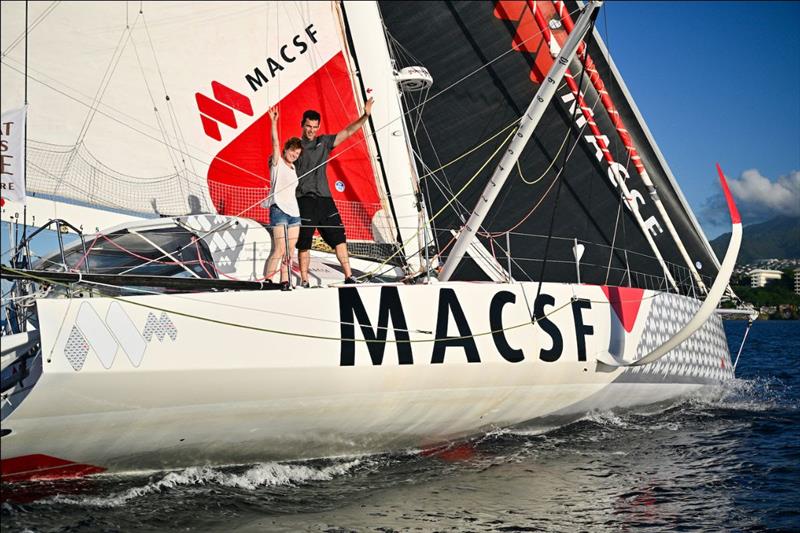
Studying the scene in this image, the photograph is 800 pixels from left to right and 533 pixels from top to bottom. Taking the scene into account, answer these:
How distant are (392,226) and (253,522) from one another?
324 centimetres

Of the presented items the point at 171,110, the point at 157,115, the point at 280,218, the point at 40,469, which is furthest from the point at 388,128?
the point at 40,469

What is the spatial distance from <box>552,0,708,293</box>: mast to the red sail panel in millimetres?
3135

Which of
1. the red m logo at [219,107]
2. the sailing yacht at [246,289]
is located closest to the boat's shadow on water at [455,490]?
the sailing yacht at [246,289]

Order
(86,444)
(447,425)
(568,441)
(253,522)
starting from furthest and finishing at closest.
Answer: (568,441), (447,425), (86,444), (253,522)

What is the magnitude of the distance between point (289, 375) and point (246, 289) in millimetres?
688

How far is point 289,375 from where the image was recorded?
5.53 m

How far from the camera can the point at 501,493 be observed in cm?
548

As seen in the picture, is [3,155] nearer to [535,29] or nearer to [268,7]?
[268,7]

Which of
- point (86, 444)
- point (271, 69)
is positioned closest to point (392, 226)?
point (271, 69)

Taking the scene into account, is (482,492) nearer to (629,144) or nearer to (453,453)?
(453,453)

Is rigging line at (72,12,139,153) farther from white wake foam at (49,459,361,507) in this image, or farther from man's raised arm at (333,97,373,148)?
white wake foam at (49,459,361,507)

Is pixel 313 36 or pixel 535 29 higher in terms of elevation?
pixel 535 29

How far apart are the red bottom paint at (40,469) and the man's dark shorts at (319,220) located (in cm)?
224

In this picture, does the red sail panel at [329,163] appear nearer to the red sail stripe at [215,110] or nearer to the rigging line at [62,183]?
the red sail stripe at [215,110]
